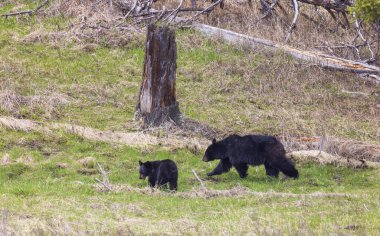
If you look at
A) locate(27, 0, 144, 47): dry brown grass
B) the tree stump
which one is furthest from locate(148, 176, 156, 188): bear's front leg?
locate(27, 0, 144, 47): dry brown grass

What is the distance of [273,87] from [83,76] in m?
5.46

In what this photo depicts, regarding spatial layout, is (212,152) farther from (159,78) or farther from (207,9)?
(207,9)

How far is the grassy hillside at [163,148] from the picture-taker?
10.6 m

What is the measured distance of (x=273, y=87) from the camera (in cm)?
2217

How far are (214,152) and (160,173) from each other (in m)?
2.18

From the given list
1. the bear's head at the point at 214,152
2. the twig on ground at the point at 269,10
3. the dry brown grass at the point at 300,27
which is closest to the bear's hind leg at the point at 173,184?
the bear's head at the point at 214,152

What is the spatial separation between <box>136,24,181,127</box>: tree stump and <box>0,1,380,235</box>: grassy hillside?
2.00 feet

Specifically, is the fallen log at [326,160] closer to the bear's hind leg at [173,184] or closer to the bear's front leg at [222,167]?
the bear's front leg at [222,167]

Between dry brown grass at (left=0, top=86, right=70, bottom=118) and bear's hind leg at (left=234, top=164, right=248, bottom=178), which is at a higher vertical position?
dry brown grass at (left=0, top=86, right=70, bottom=118)

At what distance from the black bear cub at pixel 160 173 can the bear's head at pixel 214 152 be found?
1849 millimetres

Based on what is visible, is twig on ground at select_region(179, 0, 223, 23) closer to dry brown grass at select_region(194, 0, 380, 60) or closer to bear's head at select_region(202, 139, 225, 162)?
dry brown grass at select_region(194, 0, 380, 60)

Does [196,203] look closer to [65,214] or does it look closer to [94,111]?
[65,214]

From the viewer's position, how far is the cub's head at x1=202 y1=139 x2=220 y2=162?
15578mm

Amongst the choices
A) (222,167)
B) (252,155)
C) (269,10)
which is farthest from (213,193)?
(269,10)
